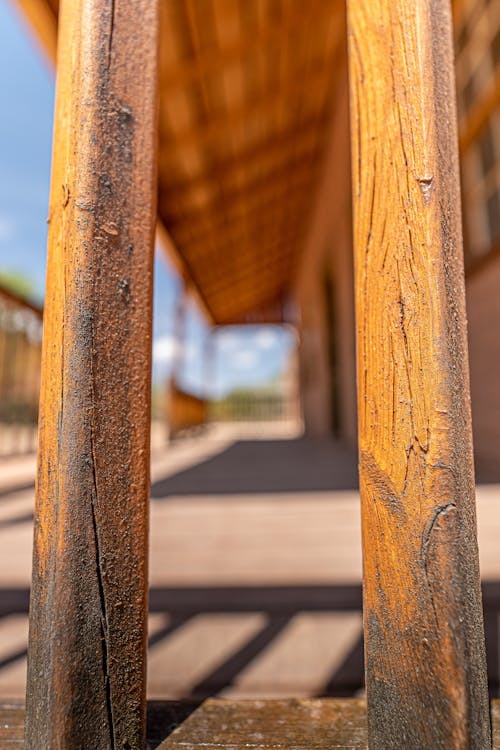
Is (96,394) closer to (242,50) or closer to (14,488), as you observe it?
(14,488)

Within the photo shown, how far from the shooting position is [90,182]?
0.56 metres

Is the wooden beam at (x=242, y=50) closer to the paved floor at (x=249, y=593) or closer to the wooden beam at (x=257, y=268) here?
the paved floor at (x=249, y=593)

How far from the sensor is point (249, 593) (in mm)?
1195

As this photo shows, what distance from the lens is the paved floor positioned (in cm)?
86

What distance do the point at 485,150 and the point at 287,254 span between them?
25.2ft

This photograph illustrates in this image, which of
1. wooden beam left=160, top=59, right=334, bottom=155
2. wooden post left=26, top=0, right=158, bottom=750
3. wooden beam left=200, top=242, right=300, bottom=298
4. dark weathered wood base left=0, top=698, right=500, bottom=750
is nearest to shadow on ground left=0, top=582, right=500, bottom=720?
dark weathered wood base left=0, top=698, right=500, bottom=750

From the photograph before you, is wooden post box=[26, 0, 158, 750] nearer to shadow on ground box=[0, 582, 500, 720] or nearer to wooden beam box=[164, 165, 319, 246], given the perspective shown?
shadow on ground box=[0, 582, 500, 720]

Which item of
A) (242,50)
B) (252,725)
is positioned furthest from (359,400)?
(242,50)

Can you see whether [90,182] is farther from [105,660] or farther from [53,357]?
→ [105,660]

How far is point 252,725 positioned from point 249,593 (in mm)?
587

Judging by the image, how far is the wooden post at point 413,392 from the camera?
48 centimetres

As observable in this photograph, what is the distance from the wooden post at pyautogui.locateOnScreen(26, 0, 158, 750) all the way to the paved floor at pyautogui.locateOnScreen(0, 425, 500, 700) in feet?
1.34

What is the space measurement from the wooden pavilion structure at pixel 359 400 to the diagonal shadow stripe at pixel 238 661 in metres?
0.21

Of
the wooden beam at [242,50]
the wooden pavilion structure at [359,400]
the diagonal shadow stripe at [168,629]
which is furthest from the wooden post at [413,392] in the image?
the wooden beam at [242,50]
